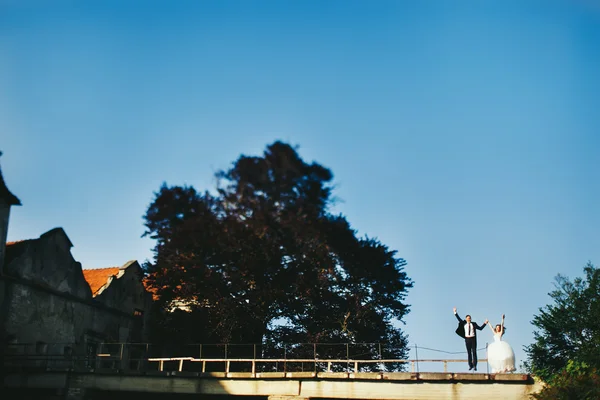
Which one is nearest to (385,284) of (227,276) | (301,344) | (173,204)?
(301,344)

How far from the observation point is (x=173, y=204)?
28.8 metres

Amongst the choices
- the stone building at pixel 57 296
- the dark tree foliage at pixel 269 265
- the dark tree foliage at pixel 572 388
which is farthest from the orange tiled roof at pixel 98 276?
the dark tree foliage at pixel 572 388

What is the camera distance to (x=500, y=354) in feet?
65.1

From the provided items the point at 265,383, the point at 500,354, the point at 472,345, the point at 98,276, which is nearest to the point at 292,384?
the point at 265,383

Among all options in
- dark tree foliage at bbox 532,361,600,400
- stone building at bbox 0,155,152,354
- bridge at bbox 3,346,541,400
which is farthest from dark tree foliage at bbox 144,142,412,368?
dark tree foliage at bbox 532,361,600,400

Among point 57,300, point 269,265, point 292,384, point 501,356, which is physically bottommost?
point 292,384

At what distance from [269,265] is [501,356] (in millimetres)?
14171

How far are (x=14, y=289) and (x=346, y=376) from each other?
17.1m

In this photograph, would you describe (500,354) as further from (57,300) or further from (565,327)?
(565,327)

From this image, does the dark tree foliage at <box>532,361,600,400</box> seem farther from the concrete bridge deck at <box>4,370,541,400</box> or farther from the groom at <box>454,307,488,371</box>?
the groom at <box>454,307,488,371</box>

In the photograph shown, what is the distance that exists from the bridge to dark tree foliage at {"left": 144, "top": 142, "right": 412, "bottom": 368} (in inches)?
261

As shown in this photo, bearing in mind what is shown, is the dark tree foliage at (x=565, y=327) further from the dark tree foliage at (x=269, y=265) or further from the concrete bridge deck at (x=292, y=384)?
the concrete bridge deck at (x=292, y=384)

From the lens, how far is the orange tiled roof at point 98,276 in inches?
1470

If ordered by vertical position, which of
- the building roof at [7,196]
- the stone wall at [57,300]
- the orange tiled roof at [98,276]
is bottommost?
the stone wall at [57,300]
